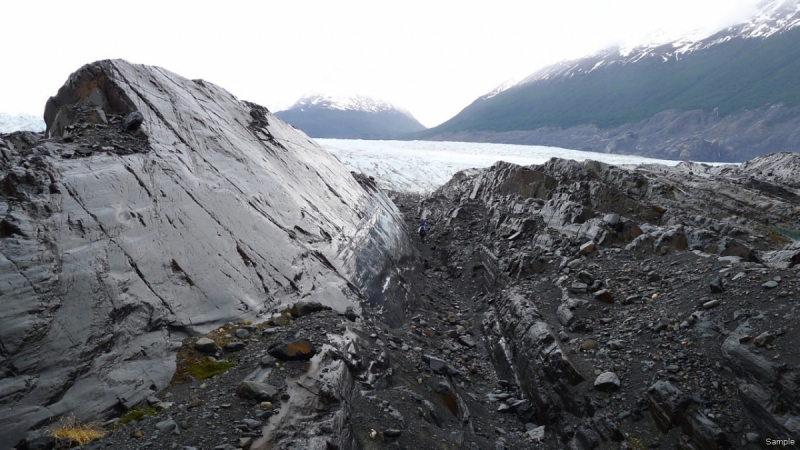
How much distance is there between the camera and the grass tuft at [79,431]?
709cm

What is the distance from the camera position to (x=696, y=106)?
469ft

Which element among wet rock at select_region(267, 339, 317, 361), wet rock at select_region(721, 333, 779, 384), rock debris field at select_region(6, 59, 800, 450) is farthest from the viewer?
wet rock at select_region(267, 339, 317, 361)

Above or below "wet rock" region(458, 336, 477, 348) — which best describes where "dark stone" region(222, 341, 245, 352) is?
above

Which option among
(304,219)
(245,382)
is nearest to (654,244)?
(304,219)

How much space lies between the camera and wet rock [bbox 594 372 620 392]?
10.7m

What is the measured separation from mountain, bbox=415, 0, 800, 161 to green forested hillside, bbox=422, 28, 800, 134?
344mm

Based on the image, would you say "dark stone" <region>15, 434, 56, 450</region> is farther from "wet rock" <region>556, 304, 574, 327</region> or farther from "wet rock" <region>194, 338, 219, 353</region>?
"wet rock" <region>556, 304, 574, 327</region>

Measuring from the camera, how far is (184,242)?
1203 cm

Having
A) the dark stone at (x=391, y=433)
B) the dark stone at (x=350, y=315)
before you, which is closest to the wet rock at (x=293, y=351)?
the dark stone at (x=391, y=433)

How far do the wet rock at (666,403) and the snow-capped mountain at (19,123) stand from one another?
7259cm

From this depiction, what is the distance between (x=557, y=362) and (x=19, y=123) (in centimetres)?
7486

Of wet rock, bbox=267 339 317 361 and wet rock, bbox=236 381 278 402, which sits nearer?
wet rock, bbox=236 381 278 402

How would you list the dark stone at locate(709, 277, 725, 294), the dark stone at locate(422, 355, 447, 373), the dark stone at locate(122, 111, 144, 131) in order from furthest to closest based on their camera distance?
the dark stone at locate(122, 111, 144, 131)
the dark stone at locate(422, 355, 447, 373)
the dark stone at locate(709, 277, 725, 294)

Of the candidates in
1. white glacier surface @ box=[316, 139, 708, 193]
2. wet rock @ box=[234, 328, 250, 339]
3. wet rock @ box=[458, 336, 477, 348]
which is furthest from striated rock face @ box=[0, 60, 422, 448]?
white glacier surface @ box=[316, 139, 708, 193]
